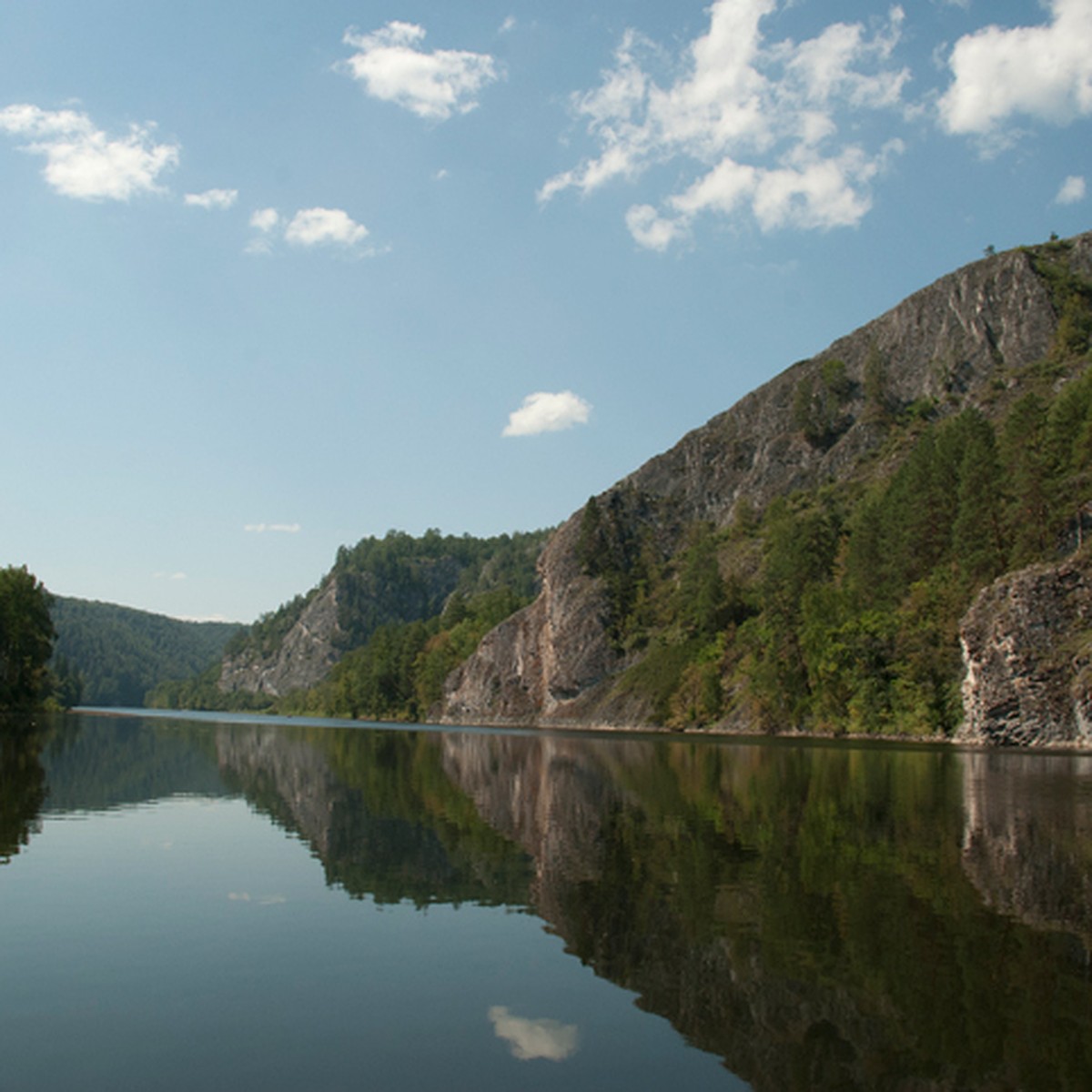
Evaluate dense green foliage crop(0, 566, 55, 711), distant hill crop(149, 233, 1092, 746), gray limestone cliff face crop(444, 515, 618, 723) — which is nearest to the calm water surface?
distant hill crop(149, 233, 1092, 746)

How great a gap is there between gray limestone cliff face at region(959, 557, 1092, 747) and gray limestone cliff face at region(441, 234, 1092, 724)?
214 feet

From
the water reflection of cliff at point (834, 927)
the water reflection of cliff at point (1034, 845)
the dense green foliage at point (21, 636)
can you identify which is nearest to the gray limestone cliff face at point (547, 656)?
the dense green foliage at point (21, 636)

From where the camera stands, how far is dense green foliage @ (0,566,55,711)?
111875 mm

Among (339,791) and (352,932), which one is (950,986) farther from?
(339,791)

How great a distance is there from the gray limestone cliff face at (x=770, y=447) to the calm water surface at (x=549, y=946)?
108553mm

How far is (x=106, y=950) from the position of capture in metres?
15.2

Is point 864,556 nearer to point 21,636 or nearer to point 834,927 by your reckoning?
point 834,927

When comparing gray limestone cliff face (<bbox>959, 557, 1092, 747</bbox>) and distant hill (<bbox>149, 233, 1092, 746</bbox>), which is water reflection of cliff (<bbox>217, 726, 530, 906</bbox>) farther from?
distant hill (<bbox>149, 233, 1092, 746</bbox>)

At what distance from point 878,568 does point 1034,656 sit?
108 feet

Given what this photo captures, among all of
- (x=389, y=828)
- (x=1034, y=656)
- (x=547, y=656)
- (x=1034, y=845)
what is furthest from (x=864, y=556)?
(x=389, y=828)

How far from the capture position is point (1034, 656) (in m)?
69.1

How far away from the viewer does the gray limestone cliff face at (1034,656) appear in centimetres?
6756

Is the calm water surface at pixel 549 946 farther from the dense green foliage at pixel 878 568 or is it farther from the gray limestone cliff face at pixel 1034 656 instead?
the dense green foliage at pixel 878 568

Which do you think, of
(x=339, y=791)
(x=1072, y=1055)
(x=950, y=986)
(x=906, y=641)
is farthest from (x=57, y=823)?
(x=906, y=641)
